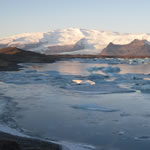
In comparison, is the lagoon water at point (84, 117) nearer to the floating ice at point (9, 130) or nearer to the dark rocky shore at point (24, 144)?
the floating ice at point (9, 130)

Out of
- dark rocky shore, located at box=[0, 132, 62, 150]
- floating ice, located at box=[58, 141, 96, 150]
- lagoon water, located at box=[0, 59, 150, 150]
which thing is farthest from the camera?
lagoon water, located at box=[0, 59, 150, 150]

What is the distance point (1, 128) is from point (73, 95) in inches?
162

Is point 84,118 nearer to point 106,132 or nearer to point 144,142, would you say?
point 106,132

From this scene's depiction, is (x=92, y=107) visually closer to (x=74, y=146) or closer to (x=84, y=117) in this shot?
(x=84, y=117)

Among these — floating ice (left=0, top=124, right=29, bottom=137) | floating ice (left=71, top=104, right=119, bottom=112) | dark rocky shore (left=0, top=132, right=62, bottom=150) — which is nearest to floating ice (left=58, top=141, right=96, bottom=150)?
dark rocky shore (left=0, top=132, right=62, bottom=150)

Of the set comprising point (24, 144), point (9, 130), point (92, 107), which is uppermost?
point (24, 144)

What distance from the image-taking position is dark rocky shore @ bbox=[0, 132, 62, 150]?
3.27 m

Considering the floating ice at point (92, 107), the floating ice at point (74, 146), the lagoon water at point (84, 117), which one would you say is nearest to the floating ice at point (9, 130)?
the lagoon water at point (84, 117)

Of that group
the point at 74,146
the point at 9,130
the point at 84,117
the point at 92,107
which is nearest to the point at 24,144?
the point at 74,146

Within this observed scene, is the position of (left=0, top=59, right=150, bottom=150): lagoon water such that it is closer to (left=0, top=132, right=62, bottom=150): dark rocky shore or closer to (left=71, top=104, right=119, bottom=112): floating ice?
(left=71, top=104, right=119, bottom=112): floating ice

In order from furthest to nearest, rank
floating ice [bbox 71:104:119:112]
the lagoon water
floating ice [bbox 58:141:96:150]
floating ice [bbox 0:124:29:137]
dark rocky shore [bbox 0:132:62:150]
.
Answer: floating ice [bbox 71:104:119:112] → floating ice [bbox 0:124:29:137] → the lagoon water → floating ice [bbox 58:141:96:150] → dark rocky shore [bbox 0:132:62:150]

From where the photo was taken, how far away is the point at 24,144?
12.5 feet

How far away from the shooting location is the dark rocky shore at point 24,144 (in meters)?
3.27

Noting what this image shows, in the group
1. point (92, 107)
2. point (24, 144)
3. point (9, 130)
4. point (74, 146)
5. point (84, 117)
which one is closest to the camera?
point (24, 144)
